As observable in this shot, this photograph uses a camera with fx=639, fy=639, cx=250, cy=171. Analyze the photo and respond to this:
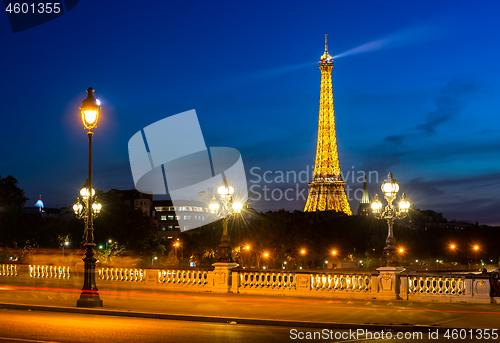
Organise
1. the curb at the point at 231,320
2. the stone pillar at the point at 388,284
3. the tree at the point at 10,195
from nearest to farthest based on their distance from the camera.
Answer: the curb at the point at 231,320 < the stone pillar at the point at 388,284 < the tree at the point at 10,195

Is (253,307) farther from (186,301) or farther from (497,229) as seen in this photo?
(497,229)

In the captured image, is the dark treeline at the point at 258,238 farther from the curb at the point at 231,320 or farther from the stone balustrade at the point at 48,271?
the curb at the point at 231,320

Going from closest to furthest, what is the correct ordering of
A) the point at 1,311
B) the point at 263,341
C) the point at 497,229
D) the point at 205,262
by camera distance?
1. the point at 263,341
2. the point at 1,311
3. the point at 205,262
4. the point at 497,229

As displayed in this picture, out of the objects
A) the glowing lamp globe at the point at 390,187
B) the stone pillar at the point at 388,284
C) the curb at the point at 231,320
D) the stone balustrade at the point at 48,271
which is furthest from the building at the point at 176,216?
the curb at the point at 231,320

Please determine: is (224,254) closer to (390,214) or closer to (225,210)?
(225,210)

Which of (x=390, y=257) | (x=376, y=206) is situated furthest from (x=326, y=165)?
(x=390, y=257)

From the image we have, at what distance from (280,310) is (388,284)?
686 cm

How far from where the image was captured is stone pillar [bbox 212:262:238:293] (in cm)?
2731

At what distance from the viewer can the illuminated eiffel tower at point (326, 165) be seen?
131 meters

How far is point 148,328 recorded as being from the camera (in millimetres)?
15516

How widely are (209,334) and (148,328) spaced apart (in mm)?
1797

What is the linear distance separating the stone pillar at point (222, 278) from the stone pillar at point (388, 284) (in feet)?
21.0

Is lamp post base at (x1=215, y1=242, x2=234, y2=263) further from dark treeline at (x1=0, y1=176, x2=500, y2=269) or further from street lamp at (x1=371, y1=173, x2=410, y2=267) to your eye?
dark treeline at (x1=0, y1=176, x2=500, y2=269)

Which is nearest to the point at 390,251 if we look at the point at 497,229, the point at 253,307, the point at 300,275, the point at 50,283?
the point at 300,275
